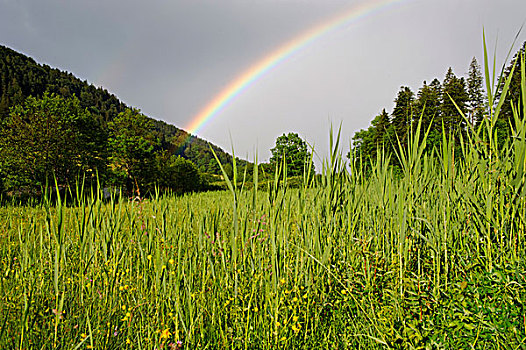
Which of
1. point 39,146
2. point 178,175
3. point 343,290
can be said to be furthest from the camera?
point 178,175

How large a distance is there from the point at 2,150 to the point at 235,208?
15461mm

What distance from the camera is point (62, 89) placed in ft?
203

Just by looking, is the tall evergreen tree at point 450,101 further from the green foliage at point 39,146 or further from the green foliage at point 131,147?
the green foliage at point 131,147

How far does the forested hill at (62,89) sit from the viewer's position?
4876 cm

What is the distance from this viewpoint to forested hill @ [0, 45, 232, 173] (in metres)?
48.8

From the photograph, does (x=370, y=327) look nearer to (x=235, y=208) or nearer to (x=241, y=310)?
(x=241, y=310)

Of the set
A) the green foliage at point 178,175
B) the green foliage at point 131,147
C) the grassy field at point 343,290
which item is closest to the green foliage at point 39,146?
the green foliage at point 131,147

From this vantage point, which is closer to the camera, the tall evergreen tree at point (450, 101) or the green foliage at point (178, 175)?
the tall evergreen tree at point (450, 101)

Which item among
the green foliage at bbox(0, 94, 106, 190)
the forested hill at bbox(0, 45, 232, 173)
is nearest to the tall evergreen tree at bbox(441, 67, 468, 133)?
the green foliage at bbox(0, 94, 106, 190)

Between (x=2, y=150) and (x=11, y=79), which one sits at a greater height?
(x=11, y=79)

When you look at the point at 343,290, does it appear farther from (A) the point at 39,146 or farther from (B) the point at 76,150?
(B) the point at 76,150

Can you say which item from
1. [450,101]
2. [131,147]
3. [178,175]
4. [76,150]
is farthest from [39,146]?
[450,101]

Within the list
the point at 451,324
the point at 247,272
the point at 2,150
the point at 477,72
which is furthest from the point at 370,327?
the point at 477,72

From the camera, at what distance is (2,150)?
12.6 metres
